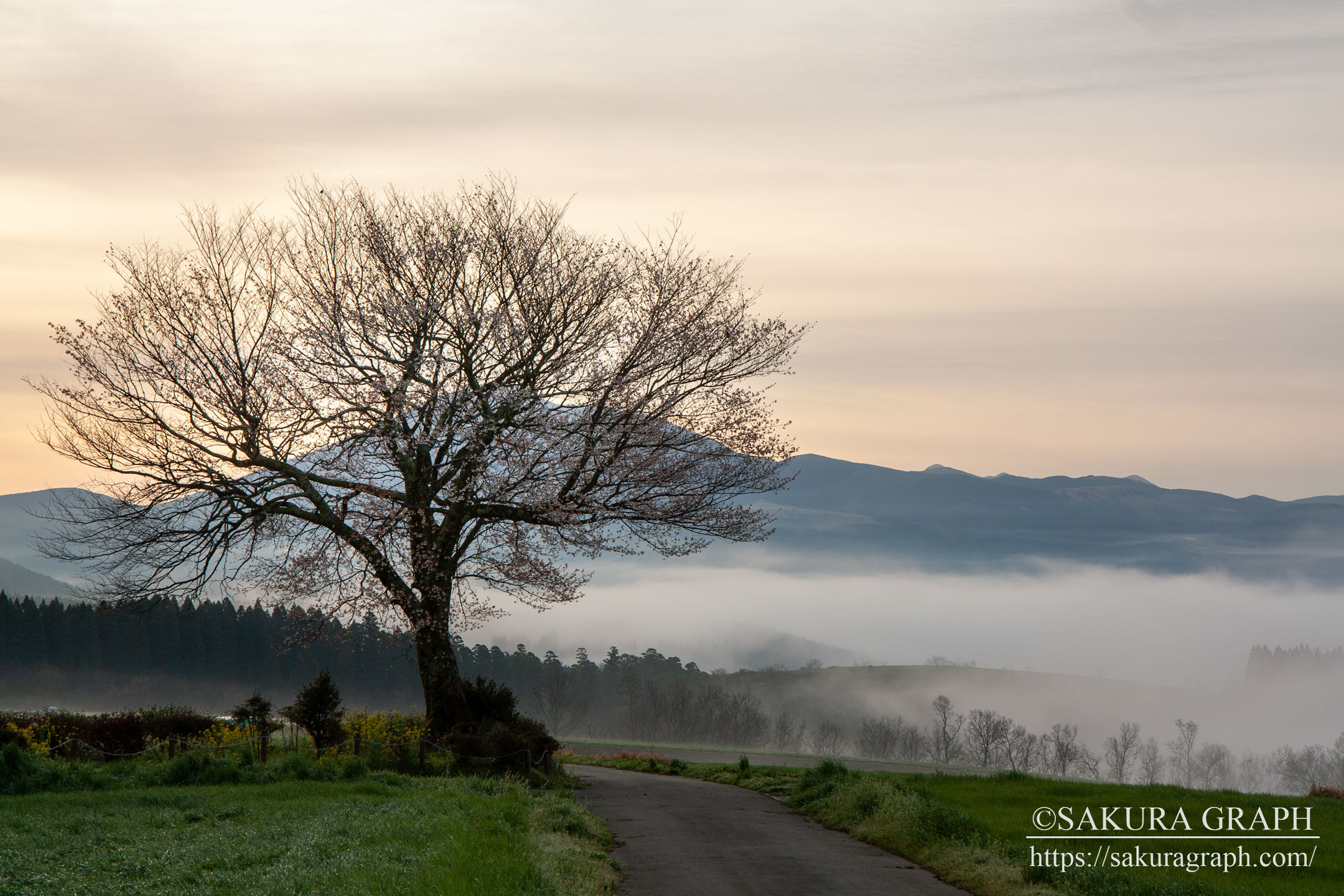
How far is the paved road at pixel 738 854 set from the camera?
13.6 meters

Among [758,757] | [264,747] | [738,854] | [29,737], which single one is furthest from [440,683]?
[758,757]

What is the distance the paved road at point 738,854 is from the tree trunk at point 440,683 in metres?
4.20

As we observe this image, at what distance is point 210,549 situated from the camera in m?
24.7

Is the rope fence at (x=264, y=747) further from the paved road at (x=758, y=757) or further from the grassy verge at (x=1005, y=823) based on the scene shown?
the paved road at (x=758, y=757)

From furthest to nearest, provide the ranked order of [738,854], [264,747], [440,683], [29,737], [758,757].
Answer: [758,757], [29,737], [440,683], [264,747], [738,854]

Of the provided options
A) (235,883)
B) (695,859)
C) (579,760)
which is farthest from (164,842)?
(579,760)

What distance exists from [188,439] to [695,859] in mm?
15918

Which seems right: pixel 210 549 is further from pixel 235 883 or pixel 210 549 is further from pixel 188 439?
pixel 235 883

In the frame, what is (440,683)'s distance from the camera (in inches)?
997

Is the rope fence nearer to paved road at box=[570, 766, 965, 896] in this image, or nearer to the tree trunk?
the tree trunk

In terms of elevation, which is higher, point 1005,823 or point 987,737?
point 1005,823

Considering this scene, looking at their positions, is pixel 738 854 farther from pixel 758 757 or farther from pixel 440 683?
pixel 758 757

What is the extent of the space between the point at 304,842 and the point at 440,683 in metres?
11.7

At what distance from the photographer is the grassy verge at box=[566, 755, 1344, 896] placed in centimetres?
1291
